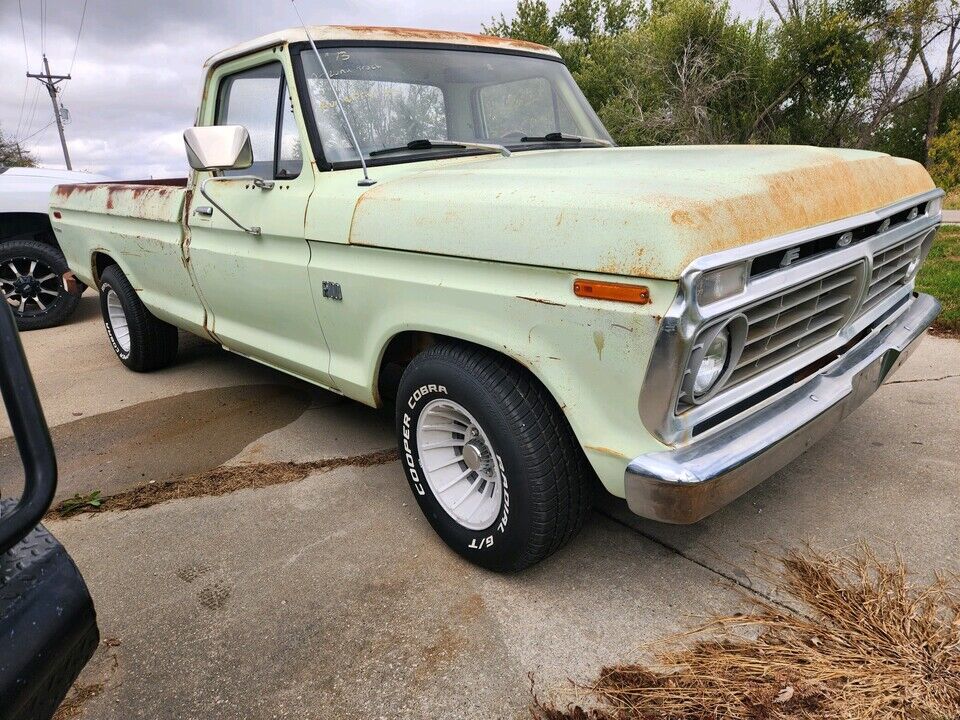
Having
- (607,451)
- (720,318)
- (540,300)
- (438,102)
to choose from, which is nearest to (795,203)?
(720,318)

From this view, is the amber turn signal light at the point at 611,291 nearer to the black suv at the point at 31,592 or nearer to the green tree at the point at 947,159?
the black suv at the point at 31,592

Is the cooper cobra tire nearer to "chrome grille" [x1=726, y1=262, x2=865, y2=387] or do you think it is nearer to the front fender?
the front fender

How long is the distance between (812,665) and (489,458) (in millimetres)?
1125

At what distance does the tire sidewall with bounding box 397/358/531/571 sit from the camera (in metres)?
2.15

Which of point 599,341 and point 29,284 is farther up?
point 599,341

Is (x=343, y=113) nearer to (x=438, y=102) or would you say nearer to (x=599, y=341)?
(x=438, y=102)

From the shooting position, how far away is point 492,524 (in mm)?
2354

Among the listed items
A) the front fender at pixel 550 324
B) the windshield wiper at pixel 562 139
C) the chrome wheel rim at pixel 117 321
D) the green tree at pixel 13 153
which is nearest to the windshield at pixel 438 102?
the windshield wiper at pixel 562 139

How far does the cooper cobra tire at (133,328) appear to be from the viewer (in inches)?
179

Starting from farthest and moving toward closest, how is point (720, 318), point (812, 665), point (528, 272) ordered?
point (528, 272) < point (812, 665) < point (720, 318)

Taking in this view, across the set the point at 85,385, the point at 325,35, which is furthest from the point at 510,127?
the point at 85,385

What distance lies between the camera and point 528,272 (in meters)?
2.00

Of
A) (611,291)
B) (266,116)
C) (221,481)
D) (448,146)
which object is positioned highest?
(266,116)

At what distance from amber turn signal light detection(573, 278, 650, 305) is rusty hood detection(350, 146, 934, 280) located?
0.13 ft
